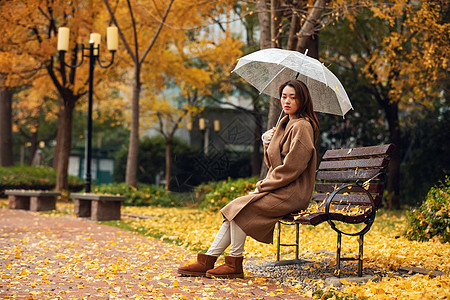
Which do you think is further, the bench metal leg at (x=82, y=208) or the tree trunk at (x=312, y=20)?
the bench metal leg at (x=82, y=208)

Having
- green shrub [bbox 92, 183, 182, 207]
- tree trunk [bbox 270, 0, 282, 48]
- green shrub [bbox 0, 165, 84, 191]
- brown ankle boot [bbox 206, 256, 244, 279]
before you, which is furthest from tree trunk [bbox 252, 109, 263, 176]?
brown ankle boot [bbox 206, 256, 244, 279]

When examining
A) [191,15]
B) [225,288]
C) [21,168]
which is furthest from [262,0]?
[21,168]

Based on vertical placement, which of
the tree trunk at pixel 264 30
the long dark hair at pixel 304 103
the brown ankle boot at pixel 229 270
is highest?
the tree trunk at pixel 264 30

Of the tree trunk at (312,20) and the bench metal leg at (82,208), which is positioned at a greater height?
the tree trunk at (312,20)

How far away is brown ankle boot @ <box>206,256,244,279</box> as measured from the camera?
4.71 metres

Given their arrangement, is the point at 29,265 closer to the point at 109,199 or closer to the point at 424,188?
the point at 109,199

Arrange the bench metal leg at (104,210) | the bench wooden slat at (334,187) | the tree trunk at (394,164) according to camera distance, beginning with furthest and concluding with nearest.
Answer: the tree trunk at (394,164)
the bench metal leg at (104,210)
the bench wooden slat at (334,187)

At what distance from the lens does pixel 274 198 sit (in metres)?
4.67

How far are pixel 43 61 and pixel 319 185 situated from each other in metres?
11.9

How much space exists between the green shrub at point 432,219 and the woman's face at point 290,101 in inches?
115

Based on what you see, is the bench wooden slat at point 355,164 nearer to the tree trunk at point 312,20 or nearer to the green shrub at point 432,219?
the green shrub at point 432,219

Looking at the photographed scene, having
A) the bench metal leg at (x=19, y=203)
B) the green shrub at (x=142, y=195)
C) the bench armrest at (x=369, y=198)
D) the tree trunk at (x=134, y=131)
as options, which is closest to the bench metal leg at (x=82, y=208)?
the bench metal leg at (x=19, y=203)

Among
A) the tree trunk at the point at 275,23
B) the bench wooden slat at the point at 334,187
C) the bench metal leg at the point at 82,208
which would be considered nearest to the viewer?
the bench wooden slat at the point at 334,187

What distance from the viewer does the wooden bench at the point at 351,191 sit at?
453cm
